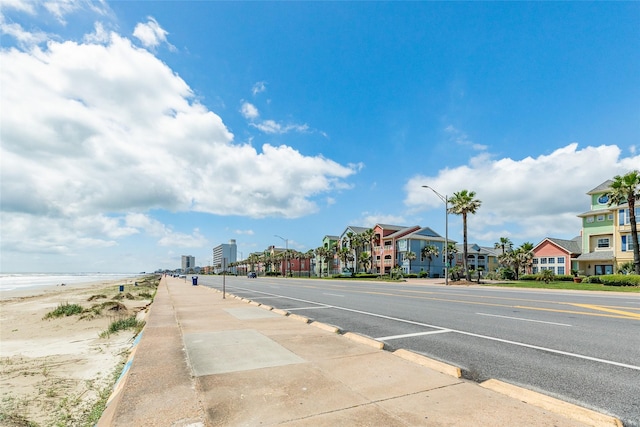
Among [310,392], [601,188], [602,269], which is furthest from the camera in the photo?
→ [602,269]

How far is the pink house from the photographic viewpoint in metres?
53.9

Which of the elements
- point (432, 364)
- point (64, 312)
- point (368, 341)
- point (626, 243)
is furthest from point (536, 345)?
point (626, 243)

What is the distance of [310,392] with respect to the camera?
15.6 ft

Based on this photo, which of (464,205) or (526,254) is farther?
(526,254)

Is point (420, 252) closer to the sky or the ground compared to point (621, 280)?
closer to the sky

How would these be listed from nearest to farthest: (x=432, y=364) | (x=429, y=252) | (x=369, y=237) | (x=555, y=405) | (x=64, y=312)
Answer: (x=555, y=405) → (x=432, y=364) → (x=64, y=312) → (x=429, y=252) → (x=369, y=237)

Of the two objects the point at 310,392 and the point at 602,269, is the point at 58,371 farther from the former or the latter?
the point at 602,269

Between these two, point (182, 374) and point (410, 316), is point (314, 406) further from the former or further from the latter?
point (410, 316)

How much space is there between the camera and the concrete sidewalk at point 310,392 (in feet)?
13.0

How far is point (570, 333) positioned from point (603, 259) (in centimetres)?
4695

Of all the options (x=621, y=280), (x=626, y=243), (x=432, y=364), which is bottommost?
(x=621, y=280)

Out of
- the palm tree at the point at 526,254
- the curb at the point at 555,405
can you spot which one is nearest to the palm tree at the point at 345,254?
the palm tree at the point at 526,254

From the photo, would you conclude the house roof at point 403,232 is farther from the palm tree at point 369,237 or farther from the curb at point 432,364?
the curb at point 432,364

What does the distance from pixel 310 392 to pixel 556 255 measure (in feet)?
208
